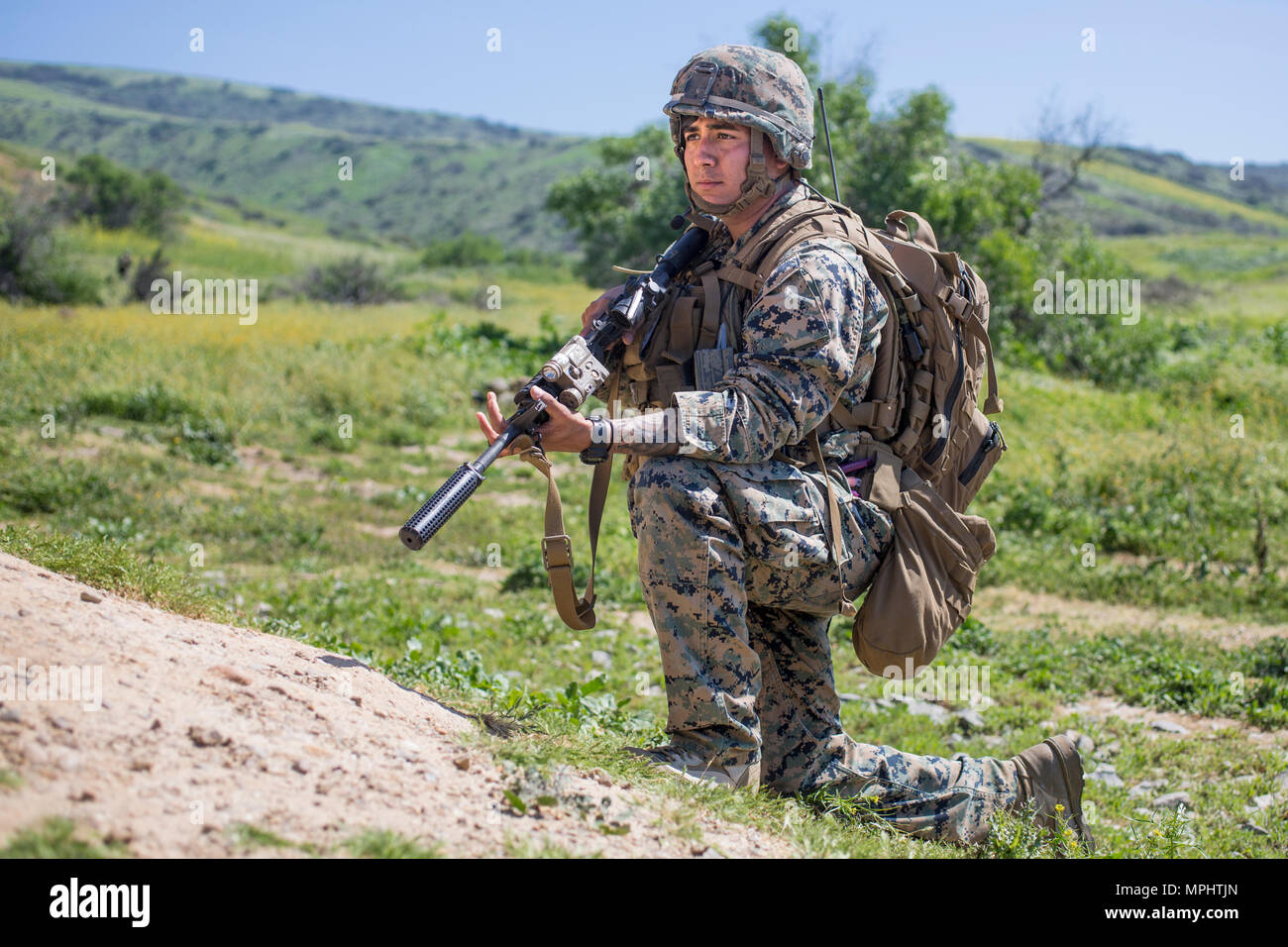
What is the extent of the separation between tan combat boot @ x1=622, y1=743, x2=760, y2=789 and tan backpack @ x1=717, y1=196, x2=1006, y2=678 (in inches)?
22.7

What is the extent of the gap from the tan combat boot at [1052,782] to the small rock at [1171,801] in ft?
3.07

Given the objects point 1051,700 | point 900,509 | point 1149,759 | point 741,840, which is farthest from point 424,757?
point 1051,700

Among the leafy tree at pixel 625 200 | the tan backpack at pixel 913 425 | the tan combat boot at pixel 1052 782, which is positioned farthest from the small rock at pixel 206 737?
the leafy tree at pixel 625 200

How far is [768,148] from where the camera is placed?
3.86m

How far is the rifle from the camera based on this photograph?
3.27 meters

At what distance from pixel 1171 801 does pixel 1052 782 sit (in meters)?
1.14

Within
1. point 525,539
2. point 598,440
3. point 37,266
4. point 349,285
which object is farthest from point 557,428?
point 349,285

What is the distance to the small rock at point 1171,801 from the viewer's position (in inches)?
194

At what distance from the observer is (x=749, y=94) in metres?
3.74

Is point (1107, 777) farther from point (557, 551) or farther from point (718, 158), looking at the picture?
point (718, 158)

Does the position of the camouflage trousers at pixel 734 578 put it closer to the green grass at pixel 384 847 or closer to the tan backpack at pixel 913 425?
the tan backpack at pixel 913 425

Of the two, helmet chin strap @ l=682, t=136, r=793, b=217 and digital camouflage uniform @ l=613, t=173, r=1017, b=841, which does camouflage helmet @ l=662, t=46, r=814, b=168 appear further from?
digital camouflage uniform @ l=613, t=173, r=1017, b=841

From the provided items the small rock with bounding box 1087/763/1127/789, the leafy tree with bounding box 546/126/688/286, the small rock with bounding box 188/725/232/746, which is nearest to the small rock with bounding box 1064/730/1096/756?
the small rock with bounding box 1087/763/1127/789
